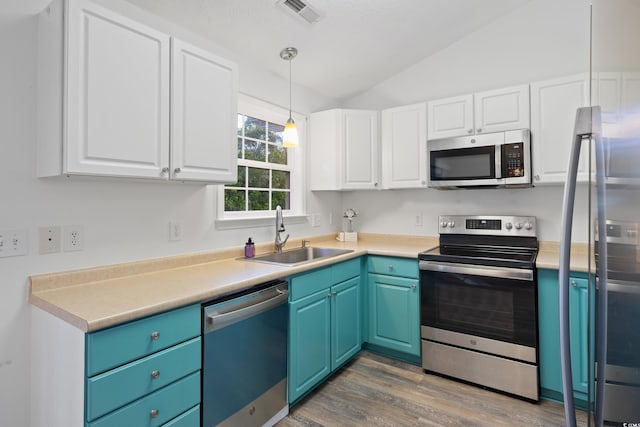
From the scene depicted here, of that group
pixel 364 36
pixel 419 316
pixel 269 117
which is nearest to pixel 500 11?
pixel 364 36

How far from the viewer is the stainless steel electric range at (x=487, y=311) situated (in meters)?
2.15

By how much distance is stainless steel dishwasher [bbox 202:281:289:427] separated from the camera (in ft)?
5.02

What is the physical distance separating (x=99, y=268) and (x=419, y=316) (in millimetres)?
2102

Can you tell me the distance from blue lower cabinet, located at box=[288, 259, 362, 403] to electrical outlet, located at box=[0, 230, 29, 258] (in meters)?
1.26

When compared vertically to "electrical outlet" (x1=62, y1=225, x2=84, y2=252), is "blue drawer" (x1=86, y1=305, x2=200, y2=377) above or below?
below

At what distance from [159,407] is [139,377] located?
0.55 ft

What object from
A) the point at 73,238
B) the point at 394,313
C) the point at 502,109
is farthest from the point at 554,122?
the point at 73,238

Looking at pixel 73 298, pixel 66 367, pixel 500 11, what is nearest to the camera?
pixel 66 367

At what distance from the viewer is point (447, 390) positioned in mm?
2309

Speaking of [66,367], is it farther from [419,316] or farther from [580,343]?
[580,343]

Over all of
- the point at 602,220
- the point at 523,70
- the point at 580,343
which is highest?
the point at 523,70

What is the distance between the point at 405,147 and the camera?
9.69ft

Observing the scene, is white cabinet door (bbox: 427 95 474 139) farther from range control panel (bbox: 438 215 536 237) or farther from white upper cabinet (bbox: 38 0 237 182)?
white upper cabinet (bbox: 38 0 237 182)

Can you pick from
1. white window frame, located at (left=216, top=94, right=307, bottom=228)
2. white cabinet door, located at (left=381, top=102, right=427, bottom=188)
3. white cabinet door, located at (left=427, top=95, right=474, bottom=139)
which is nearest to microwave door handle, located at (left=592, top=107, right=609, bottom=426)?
A: white window frame, located at (left=216, top=94, right=307, bottom=228)
